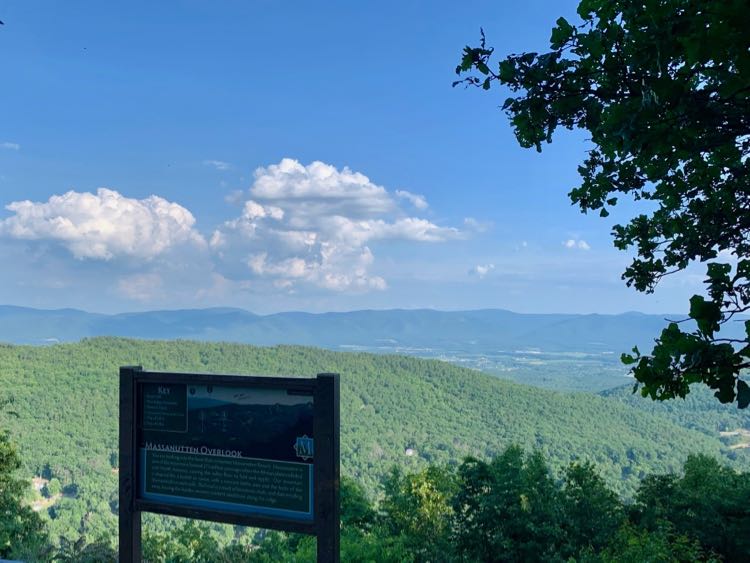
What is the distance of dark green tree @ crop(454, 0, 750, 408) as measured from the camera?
5.34 ft

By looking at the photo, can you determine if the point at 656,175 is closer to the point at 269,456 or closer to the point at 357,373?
the point at 269,456

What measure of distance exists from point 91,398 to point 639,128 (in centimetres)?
7341

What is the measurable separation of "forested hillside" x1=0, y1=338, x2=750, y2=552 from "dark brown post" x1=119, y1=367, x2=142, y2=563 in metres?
42.8

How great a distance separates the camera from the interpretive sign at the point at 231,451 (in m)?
3.84

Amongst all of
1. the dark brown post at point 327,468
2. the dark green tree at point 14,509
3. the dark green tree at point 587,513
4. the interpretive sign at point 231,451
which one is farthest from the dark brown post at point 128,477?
the dark green tree at point 587,513

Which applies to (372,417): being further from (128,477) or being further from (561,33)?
(561,33)

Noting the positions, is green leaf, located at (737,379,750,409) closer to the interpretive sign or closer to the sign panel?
the interpretive sign

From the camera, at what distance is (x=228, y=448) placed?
13.4 feet

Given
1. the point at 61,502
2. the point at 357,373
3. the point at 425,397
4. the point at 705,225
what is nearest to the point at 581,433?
the point at 425,397

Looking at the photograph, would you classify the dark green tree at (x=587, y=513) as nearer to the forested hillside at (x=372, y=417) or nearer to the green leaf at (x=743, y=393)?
the green leaf at (x=743, y=393)

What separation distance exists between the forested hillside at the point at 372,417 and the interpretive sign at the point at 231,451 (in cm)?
4312

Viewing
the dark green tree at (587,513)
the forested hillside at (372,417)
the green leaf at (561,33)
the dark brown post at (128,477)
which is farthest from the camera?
the forested hillside at (372,417)

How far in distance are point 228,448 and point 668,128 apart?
11.1ft

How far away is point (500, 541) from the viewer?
9.42 m
